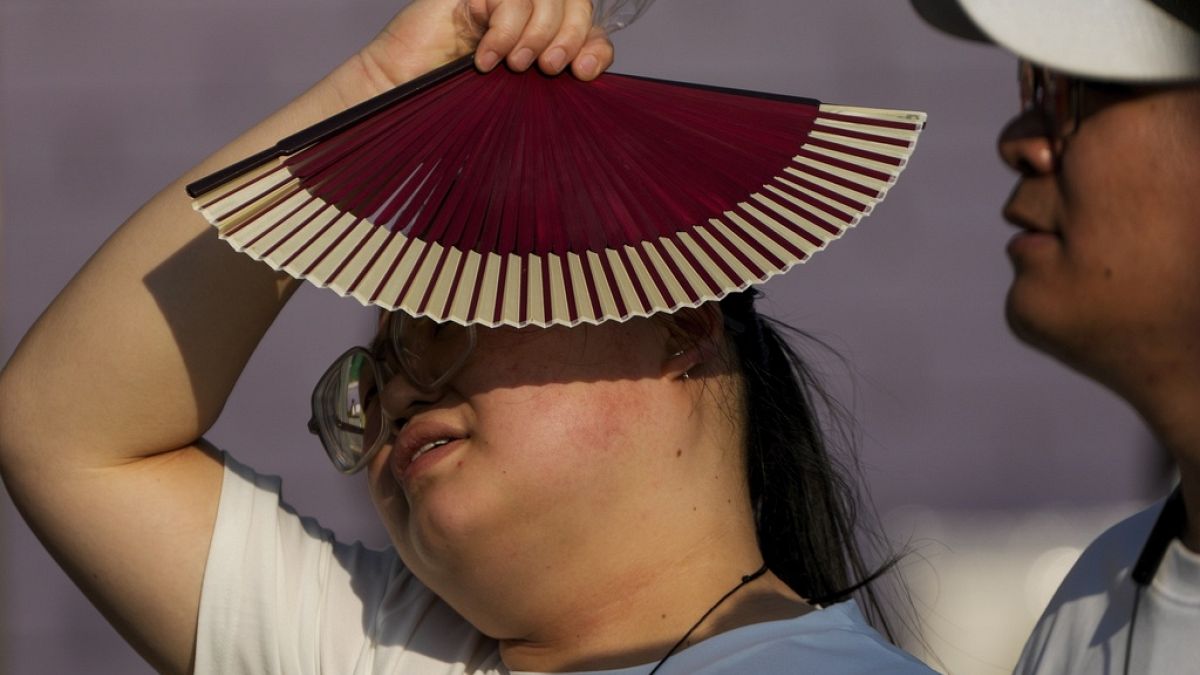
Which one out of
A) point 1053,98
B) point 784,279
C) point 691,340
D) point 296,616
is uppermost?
point 1053,98

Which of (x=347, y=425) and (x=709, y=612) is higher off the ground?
(x=347, y=425)

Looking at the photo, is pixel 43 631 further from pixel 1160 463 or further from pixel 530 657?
pixel 1160 463

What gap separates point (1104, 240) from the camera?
1147 mm

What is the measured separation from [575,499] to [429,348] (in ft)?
0.80

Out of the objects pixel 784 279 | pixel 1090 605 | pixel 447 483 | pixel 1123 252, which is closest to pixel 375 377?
pixel 447 483

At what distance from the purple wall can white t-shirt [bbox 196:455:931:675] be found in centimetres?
162

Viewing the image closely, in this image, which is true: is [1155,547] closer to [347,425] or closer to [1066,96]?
[1066,96]

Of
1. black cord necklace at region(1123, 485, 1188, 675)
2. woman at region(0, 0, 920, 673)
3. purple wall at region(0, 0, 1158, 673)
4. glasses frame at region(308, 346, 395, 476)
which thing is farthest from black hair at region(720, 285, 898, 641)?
purple wall at region(0, 0, 1158, 673)

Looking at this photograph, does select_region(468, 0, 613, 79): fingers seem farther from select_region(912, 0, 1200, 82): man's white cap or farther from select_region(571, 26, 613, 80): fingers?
select_region(912, 0, 1200, 82): man's white cap

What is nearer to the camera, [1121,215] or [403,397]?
[1121,215]

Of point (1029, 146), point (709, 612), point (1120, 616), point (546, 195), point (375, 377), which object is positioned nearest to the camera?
point (1029, 146)

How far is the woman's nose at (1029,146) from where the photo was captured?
120cm

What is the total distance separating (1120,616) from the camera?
4.33 ft

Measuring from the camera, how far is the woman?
1637 millimetres
